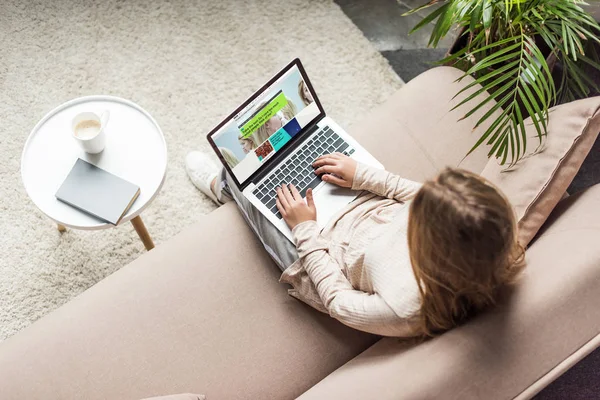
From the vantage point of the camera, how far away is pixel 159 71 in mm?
2107

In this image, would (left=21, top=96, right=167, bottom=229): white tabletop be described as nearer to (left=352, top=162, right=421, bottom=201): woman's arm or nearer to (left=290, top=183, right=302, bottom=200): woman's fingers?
(left=290, top=183, right=302, bottom=200): woman's fingers

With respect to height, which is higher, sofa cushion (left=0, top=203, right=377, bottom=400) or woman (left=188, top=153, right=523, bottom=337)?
woman (left=188, top=153, right=523, bottom=337)

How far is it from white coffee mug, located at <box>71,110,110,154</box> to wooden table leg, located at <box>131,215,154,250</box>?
0.80ft

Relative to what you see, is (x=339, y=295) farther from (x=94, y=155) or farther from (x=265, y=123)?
(x=94, y=155)

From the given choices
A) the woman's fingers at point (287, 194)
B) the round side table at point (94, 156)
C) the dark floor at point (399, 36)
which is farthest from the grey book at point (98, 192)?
the dark floor at point (399, 36)

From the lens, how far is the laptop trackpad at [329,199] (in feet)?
4.67

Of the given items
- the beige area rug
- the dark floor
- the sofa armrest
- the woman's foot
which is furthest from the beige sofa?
the dark floor

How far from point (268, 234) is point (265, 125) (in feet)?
0.94

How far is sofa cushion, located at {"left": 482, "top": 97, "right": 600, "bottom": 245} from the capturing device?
3.89 ft

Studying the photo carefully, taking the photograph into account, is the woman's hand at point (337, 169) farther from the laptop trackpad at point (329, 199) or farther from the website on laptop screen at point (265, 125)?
the website on laptop screen at point (265, 125)

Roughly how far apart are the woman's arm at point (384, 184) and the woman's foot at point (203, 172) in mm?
641

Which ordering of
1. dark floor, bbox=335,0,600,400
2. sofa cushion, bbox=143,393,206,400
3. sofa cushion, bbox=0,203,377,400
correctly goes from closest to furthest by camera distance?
sofa cushion, bbox=143,393,206,400, sofa cushion, bbox=0,203,377,400, dark floor, bbox=335,0,600,400

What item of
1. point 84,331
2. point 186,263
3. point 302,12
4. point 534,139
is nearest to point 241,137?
point 186,263

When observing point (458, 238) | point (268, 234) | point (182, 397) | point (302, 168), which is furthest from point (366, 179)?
point (182, 397)
